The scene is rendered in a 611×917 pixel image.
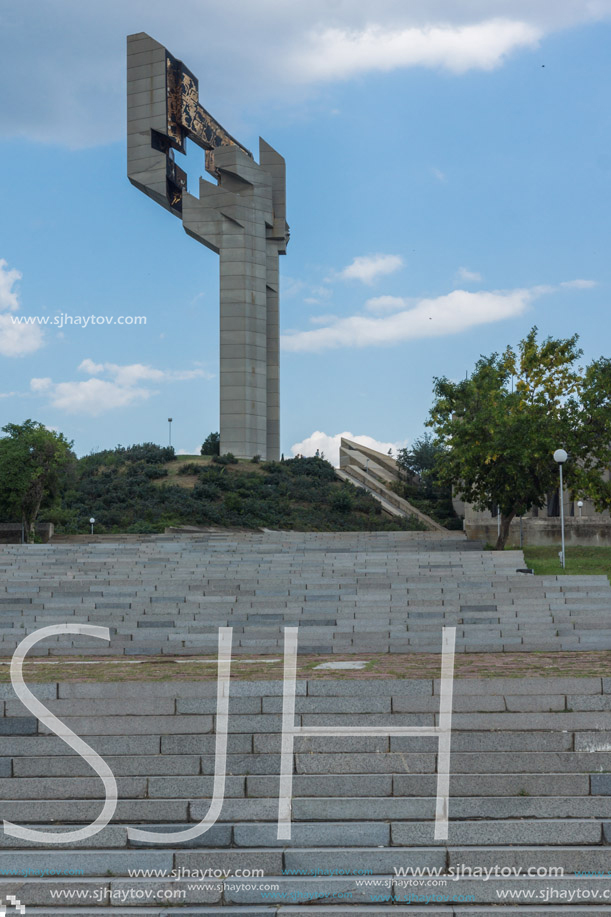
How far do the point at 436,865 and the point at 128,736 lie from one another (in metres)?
2.98

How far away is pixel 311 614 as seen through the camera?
54.6ft

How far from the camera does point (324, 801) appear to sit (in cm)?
751

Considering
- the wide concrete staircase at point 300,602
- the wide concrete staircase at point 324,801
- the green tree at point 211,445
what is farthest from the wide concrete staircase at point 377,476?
the wide concrete staircase at point 324,801

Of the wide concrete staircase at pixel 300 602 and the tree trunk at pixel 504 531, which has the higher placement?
the tree trunk at pixel 504 531

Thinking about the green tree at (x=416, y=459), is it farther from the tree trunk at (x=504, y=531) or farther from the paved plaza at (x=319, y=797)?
the paved plaza at (x=319, y=797)

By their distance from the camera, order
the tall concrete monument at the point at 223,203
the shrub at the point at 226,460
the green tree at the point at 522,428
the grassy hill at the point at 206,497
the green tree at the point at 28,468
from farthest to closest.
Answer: the shrub at the point at 226,460 → the tall concrete monument at the point at 223,203 → the grassy hill at the point at 206,497 → the green tree at the point at 28,468 → the green tree at the point at 522,428

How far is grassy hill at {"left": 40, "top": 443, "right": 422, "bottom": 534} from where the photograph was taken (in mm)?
40500

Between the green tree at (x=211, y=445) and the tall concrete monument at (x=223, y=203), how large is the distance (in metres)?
3.56

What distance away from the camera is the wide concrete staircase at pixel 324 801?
665 centimetres

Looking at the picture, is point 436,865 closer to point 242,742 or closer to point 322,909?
point 322,909

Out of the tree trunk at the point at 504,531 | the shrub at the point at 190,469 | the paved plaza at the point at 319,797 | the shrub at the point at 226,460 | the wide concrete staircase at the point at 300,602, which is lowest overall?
the paved plaza at the point at 319,797

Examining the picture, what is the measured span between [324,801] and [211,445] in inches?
1844

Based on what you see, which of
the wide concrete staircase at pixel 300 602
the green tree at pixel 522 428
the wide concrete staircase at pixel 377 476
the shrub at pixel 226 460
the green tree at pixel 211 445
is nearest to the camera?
the wide concrete staircase at pixel 300 602

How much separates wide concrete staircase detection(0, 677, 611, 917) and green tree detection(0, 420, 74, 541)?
2394cm
